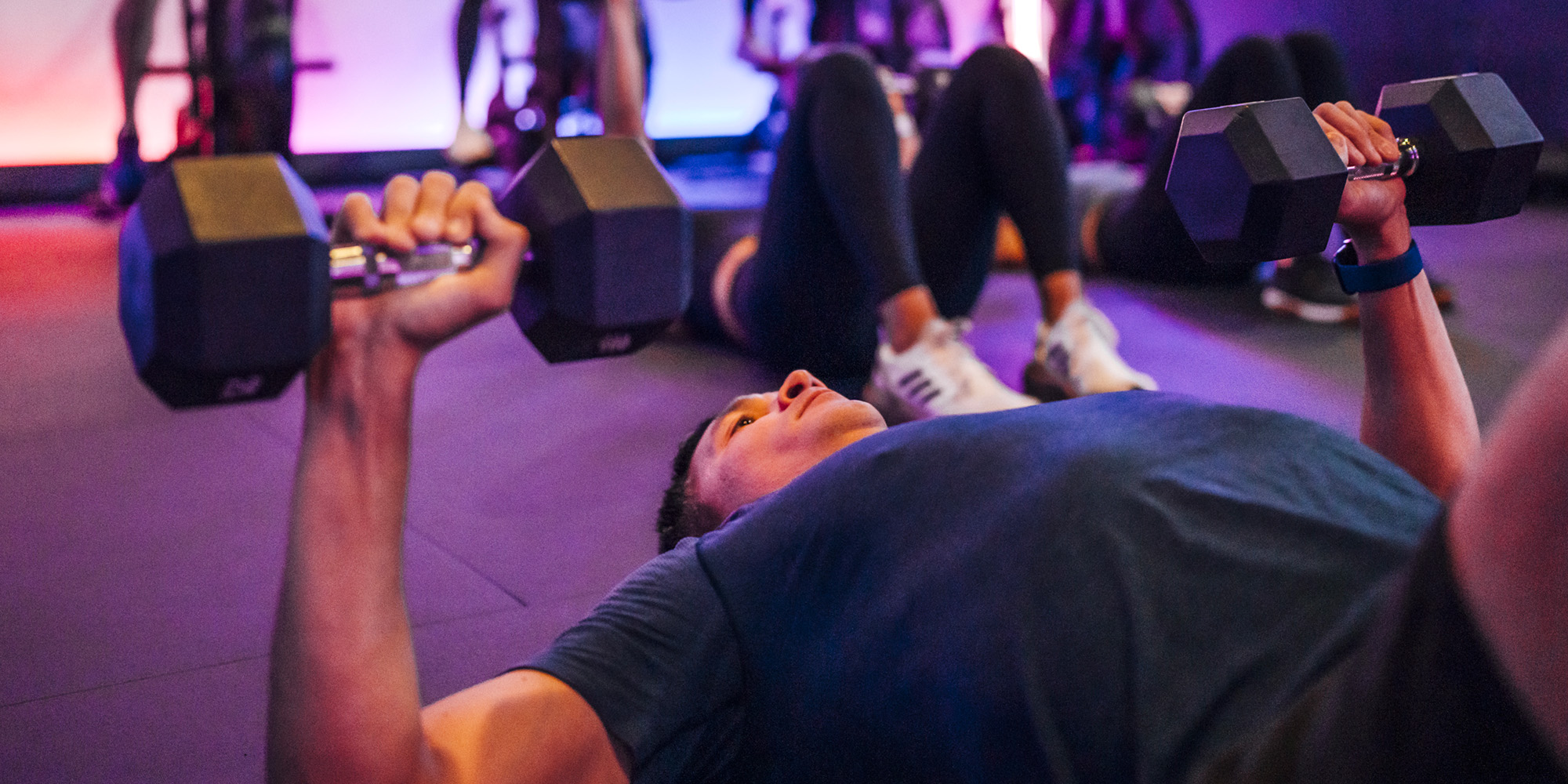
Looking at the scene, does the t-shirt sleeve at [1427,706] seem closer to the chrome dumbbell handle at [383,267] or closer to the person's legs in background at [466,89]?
the chrome dumbbell handle at [383,267]

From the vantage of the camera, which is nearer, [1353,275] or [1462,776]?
[1462,776]

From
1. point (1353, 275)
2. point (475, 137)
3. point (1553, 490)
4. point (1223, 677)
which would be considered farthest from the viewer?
point (475, 137)

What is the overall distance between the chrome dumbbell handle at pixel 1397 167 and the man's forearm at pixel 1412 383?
4cm

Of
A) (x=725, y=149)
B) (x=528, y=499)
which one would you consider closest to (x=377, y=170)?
(x=725, y=149)

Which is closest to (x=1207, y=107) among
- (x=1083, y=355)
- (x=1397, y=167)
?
(x=1083, y=355)

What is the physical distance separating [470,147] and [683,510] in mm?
3330

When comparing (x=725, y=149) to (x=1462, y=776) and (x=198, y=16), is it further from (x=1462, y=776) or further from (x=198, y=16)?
(x=1462, y=776)

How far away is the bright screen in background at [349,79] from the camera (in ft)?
14.0

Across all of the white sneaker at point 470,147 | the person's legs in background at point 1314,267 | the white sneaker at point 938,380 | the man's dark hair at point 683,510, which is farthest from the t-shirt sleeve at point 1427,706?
the white sneaker at point 470,147

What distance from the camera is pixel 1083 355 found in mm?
1732

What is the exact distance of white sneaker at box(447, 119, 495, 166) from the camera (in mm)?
4051

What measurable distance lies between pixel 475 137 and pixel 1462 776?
4008 mm

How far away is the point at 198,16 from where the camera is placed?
412cm

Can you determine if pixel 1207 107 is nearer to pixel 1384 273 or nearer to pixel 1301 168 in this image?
pixel 1384 273
